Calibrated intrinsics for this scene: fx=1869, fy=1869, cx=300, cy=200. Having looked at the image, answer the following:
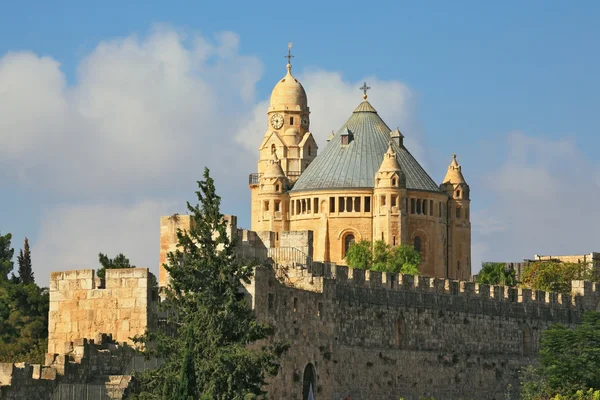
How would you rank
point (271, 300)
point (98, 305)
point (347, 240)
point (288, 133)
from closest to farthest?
point (98, 305) < point (271, 300) < point (347, 240) < point (288, 133)

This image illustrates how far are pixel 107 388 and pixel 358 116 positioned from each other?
7798 centimetres

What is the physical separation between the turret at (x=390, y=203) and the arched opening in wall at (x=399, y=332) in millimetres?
46308

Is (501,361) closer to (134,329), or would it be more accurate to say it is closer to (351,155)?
Answer: (134,329)

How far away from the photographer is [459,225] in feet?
416

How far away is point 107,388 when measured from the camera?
50.3 meters

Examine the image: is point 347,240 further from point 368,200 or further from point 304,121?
point 304,121

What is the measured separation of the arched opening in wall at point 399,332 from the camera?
72562 mm

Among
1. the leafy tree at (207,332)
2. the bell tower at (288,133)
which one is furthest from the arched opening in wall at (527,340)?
the bell tower at (288,133)

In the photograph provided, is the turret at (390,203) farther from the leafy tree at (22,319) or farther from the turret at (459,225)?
the leafy tree at (22,319)

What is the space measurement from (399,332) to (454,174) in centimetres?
5627

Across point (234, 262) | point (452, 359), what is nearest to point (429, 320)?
point (452, 359)

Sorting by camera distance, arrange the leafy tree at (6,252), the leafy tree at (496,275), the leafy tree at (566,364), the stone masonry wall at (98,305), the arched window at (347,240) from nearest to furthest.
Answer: the stone masonry wall at (98,305) → the leafy tree at (566,364) → the leafy tree at (6,252) → the leafy tree at (496,275) → the arched window at (347,240)

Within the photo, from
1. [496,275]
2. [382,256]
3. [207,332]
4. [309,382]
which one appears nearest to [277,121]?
[382,256]

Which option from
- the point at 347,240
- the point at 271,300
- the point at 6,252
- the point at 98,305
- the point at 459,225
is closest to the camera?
the point at 98,305
